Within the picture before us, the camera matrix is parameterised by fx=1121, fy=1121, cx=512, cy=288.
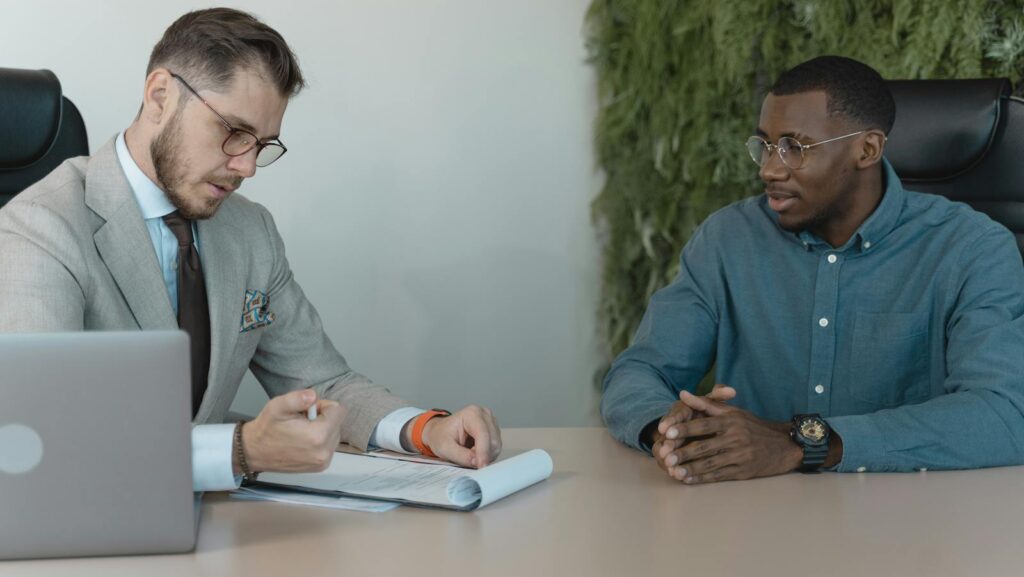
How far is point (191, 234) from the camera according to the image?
70.5 inches

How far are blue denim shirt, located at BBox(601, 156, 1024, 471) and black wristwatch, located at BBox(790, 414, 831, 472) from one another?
0.23 m

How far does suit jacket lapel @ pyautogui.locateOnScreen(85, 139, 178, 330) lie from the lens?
1.65 metres

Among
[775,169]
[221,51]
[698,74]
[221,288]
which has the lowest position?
[221,288]

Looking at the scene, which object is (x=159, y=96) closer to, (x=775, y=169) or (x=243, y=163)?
(x=243, y=163)

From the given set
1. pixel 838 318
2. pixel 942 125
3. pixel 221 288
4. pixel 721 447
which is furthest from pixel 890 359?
pixel 221 288

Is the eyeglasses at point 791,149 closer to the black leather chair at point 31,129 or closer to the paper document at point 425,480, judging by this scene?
the paper document at point 425,480

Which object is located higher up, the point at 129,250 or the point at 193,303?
the point at 129,250

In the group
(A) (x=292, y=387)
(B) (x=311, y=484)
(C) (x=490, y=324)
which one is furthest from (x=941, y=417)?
(C) (x=490, y=324)

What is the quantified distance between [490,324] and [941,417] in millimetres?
1814

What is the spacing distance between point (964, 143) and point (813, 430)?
87 cm

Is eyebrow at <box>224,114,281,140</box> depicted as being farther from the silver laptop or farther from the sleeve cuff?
the sleeve cuff

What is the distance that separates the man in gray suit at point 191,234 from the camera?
158cm

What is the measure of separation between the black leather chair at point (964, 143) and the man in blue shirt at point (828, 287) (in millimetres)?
84

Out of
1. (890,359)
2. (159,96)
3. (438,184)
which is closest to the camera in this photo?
(159,96)
